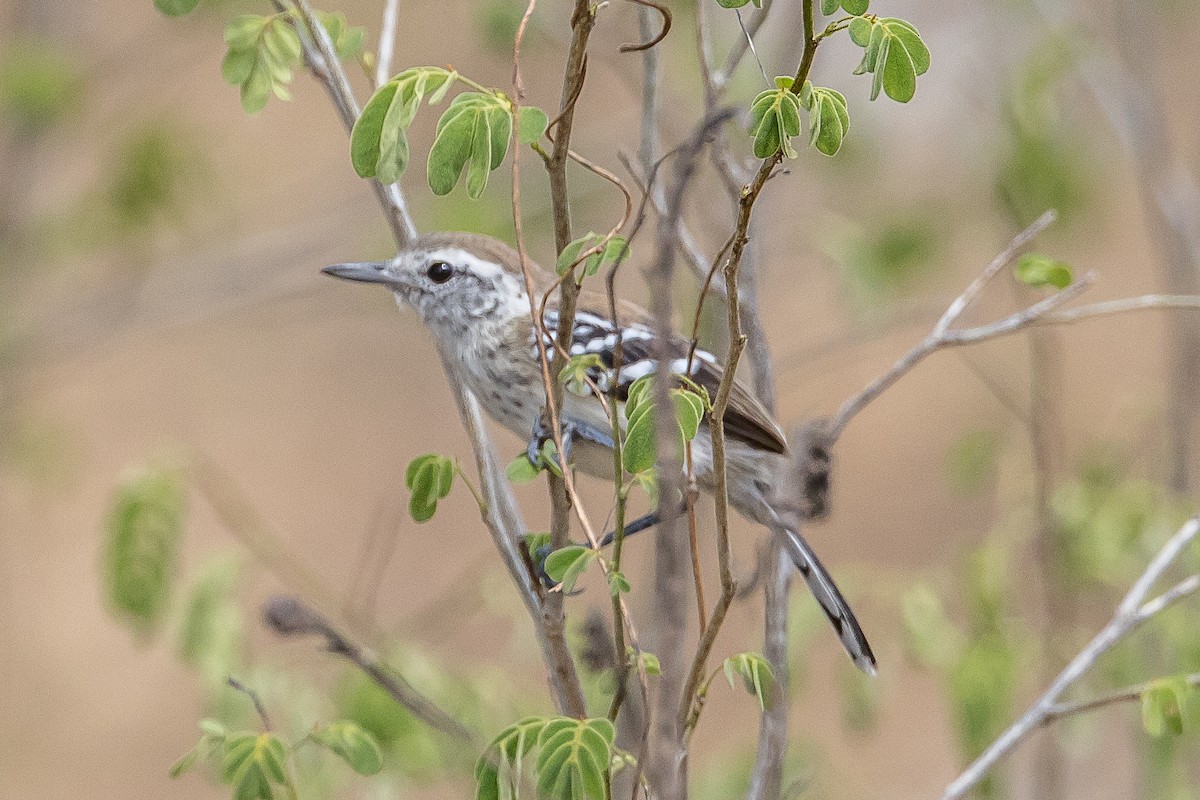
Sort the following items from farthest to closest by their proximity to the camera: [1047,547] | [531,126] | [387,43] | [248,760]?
[1047,547] < [387,43] < [248,760] < [531,126]

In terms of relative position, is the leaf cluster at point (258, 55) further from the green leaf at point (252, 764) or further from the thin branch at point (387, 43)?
the green leaf at point (252, 764)

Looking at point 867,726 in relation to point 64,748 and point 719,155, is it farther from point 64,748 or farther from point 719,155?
point 64,748

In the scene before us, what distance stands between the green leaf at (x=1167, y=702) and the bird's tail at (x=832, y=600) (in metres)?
0.64

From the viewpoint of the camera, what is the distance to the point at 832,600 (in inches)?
109

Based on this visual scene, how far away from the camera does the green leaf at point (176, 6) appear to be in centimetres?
209

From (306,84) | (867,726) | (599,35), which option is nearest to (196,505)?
(306,84)

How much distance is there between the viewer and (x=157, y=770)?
29.2ft

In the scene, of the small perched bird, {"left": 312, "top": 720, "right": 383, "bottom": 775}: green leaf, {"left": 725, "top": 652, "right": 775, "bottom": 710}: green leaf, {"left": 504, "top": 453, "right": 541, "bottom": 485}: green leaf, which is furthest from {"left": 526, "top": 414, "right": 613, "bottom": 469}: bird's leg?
{"left": 725, "top": 652, "right": 775, "bottom": 710}: green leaf

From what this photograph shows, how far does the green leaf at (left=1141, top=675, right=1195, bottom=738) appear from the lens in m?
2.06

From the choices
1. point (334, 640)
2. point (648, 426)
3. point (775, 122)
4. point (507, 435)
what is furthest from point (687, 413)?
point (507, 435)

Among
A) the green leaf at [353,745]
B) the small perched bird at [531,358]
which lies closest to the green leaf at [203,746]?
the green leaf at [353,745]

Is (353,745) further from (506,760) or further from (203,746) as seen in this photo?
(506,760)

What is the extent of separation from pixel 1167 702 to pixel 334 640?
134 centimetres

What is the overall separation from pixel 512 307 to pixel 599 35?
1.28 metres
